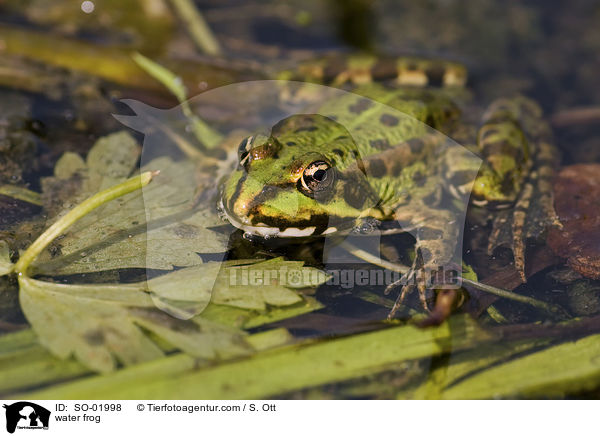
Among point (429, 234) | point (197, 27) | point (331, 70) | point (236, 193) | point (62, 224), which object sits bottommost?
point (62, 224)

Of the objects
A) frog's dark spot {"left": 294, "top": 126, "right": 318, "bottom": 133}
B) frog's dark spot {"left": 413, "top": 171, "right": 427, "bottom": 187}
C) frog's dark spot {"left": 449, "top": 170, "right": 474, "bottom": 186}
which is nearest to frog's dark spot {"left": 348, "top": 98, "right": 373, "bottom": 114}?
frog's dark spot {"left": 294, "top": 126, "right": 318, "bottom": 133}

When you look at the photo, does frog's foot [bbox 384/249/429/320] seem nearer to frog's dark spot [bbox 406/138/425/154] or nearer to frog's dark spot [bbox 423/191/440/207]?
frog's dark spot [bbox 423/191/440/207]

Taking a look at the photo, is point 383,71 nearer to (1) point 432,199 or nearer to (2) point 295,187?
(1) point 432,199

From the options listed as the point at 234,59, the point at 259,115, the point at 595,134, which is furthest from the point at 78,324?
the point at 595,134

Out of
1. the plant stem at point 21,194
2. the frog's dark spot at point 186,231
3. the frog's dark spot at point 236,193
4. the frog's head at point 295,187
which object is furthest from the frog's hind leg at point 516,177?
the plant stem at point 21,194

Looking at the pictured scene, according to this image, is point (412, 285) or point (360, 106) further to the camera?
point (360, 106)

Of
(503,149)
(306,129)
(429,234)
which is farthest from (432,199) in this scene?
(306,129)
